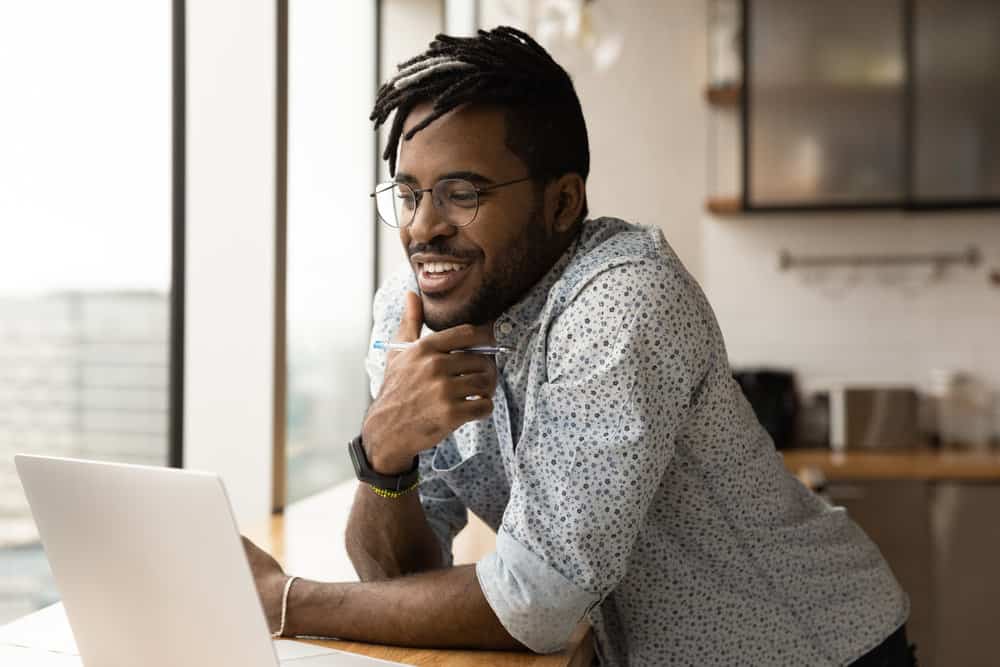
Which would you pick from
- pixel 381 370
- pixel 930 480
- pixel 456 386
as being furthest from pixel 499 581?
pixel 930 480

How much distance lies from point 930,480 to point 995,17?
1.62 m

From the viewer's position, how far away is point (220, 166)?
2.21 m

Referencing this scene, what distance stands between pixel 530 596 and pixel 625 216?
313cm

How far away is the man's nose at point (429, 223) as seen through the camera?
1333 mm

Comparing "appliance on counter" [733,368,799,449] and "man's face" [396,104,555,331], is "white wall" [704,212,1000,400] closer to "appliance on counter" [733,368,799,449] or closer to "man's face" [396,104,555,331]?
"appliance on counter" [733,368,799,449]

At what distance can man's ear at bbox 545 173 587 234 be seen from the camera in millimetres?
1399

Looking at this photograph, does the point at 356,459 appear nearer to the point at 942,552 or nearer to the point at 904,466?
the point at 904,466

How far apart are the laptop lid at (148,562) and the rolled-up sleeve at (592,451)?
1.10 ft

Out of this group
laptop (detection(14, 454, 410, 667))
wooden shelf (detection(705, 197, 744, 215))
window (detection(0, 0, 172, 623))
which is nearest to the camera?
laptop (detection(14, 454, 410, 667))

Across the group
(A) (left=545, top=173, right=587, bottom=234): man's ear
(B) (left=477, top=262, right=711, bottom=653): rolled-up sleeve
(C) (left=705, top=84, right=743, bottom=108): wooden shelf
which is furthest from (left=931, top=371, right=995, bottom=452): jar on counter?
(B) (left=477, top=262, right=711, bottom=653): rolled-up sleeve

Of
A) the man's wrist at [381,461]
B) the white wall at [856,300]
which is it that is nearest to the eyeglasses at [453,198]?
the man's wrist at [381,461]

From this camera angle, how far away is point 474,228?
4.37 feet

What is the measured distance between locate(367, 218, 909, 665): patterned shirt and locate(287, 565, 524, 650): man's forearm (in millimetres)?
34

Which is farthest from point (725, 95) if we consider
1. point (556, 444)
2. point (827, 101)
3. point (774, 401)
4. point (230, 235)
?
point (556, 444)
